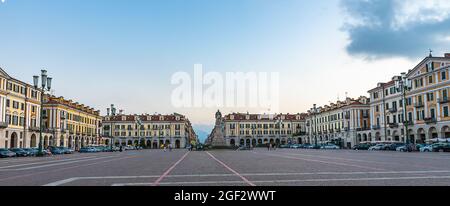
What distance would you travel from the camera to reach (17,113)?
251ft

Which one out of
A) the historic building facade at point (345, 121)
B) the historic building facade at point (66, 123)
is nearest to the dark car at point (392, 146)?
the historic building facade at point (345, 121)

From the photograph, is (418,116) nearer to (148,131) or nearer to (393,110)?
(393,110)

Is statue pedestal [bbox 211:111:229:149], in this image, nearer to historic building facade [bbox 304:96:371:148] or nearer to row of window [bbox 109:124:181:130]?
historic building facade [bbox 304:96:371:148]

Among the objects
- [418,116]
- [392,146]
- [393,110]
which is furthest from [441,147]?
[393,110]

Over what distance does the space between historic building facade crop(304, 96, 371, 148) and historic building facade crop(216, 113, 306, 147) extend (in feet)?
109

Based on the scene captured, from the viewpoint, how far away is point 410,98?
73.8 meters

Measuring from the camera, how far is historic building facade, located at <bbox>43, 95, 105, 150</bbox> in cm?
9219

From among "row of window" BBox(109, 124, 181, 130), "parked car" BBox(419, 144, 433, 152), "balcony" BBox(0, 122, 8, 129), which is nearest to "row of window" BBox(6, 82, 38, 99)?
"balcony" BBox(0, 122, 8, 129)

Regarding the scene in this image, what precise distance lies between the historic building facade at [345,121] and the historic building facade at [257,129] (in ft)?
109

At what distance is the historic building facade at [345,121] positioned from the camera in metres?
99.2

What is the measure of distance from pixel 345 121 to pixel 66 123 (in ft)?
233
